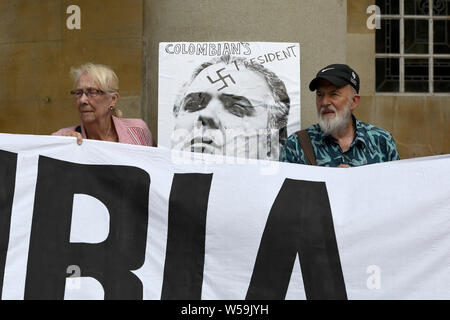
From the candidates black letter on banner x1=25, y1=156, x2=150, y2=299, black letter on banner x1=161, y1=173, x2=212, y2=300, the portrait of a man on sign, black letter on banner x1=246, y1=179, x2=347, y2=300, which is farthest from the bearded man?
the portrait of a man on sign

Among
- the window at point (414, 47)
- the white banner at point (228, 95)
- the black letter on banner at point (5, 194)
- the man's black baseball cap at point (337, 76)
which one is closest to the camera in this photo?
the black letter on banner at point (5, 194)

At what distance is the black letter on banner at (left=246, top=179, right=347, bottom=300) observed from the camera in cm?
496

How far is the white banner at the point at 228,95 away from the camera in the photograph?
272 inches

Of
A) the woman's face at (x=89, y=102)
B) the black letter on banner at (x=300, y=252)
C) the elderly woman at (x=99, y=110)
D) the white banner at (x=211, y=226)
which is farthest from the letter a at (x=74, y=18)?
the black letter on banner at (x=300, y=252)

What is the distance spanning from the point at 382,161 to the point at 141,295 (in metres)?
1.79

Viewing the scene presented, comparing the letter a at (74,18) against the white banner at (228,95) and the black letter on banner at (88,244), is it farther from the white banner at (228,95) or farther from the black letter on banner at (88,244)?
the black letter on banner at (88,244)

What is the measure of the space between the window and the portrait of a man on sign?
1.93 meters

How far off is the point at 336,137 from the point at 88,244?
175cm

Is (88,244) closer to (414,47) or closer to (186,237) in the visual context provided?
(186,237)

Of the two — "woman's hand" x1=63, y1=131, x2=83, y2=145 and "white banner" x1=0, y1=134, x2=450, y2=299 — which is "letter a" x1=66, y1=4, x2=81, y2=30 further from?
"white banner" x1=0, y1=134, x2=450, y2=299

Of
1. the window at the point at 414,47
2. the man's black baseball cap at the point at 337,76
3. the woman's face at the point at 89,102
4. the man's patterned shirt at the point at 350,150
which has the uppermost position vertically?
the window at the point at 414,47

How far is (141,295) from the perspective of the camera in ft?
16.2

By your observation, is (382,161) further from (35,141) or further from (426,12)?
(426,12)

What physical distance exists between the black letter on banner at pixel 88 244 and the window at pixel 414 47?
400 centimetres
